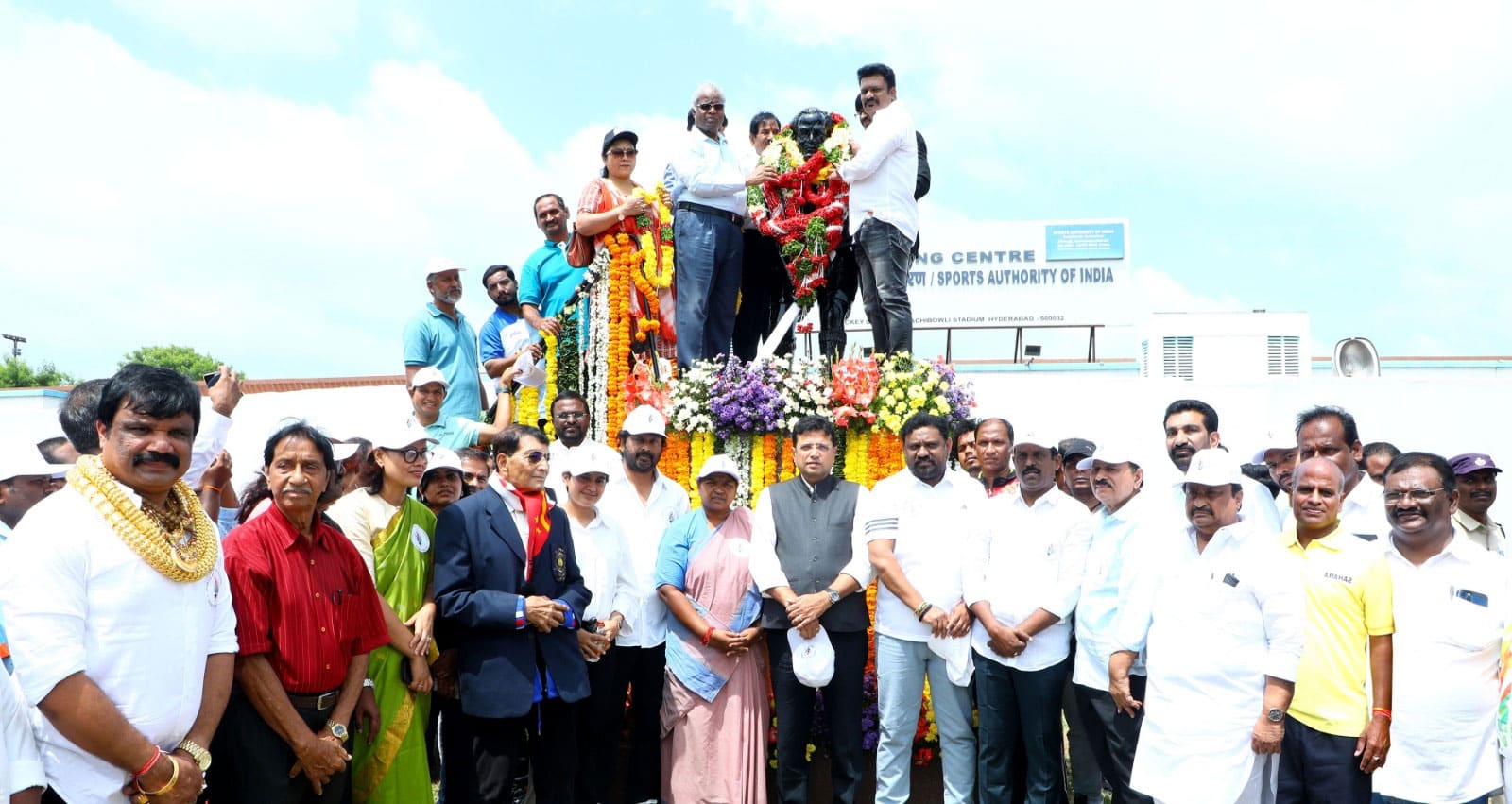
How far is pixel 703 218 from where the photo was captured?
24.6ft

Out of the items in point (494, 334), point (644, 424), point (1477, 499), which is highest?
point (494, 334)

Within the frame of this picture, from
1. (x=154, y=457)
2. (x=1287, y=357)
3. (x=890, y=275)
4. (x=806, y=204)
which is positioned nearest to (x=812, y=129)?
(x=806, y=204)

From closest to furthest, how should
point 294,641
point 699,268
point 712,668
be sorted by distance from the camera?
point 294,641 < point 712,668 < point 699,268

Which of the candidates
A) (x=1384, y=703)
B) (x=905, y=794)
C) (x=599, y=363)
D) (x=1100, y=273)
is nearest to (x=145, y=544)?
(x=905, y=794)

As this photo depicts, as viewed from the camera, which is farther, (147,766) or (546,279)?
(546,279)

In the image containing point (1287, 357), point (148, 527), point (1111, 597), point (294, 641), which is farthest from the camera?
point (1287, 357)

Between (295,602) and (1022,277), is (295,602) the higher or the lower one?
the lower one

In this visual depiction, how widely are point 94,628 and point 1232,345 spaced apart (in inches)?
550

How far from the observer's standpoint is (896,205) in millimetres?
7328

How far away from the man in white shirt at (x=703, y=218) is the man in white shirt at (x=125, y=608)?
4.41 m

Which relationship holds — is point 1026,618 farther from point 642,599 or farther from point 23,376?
point 23,376

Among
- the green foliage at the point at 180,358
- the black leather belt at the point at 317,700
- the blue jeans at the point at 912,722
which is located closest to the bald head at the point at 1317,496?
the blue jeans at the point at 912,722

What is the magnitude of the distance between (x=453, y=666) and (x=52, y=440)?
7.25 feet

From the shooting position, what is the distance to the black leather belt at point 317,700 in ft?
12.4
